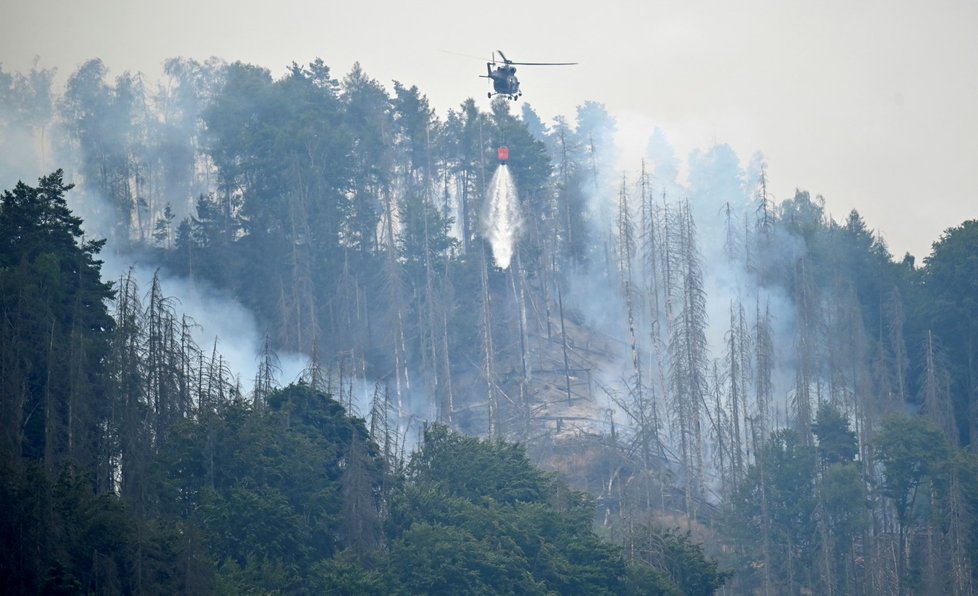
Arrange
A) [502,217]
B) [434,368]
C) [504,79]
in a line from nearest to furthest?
1. [504,79]
2. [434,368]
3. [502,217]

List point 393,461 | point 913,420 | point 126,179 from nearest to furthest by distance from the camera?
1. point 393,461
2. point 913,420
3. point 126,179

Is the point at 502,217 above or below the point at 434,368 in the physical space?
above

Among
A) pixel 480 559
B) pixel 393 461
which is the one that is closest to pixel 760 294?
pixel 393 461

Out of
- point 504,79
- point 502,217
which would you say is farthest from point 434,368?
point 504,79

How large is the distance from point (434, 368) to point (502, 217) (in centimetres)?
1166

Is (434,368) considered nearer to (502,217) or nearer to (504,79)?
(502,217)

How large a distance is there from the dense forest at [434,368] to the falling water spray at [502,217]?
0.87ft

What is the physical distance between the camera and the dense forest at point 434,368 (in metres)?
62.1

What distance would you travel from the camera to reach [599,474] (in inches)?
3521

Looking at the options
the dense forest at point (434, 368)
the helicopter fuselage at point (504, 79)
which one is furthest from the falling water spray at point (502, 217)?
the helicopter fuselage at point (504, 79)

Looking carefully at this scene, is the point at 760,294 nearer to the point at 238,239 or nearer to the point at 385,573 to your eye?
the point at 238,239

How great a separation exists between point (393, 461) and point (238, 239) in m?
35.0

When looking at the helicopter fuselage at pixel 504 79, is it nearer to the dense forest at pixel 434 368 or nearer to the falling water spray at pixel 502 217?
the dense forest at pixel 434 368

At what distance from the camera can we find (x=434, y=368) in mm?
97875
